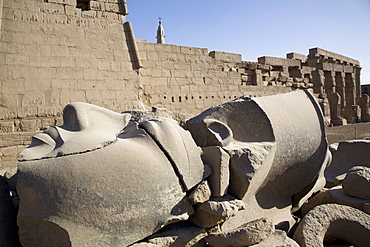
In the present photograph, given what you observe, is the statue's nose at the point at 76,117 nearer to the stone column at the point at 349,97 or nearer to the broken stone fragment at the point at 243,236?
the broken stone fragment at the point at 243,236

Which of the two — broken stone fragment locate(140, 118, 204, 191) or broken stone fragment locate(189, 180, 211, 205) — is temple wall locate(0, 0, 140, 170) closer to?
broken stone fragment locate(140, 118, 204, 191)

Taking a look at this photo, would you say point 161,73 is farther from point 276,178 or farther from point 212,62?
point 276,178

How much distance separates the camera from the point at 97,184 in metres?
1.54

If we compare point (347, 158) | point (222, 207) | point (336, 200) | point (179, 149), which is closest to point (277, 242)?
point (222, 207)

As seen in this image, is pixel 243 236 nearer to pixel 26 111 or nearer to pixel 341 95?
pixel 26 111

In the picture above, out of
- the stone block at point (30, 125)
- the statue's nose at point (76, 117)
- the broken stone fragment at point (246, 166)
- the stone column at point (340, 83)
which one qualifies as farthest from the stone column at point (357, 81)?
the statue's nose at point (76, 117)

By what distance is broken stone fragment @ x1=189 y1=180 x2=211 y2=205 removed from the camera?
1.84 metres

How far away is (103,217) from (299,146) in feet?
5.60

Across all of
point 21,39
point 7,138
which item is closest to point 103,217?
point 7,138

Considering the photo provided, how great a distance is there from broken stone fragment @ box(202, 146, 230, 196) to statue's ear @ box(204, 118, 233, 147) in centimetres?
10

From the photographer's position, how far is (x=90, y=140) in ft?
5.56

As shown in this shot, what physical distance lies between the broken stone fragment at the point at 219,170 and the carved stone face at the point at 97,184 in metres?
0.15

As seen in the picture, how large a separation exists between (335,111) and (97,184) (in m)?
15.3

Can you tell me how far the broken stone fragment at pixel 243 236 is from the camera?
1.78 m
